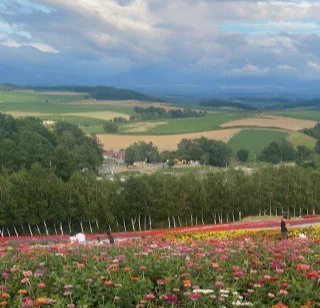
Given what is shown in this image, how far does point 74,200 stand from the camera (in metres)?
52.2

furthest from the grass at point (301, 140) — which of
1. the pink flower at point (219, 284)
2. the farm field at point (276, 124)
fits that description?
the pink flower at point (219, 284)

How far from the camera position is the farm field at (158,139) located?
14625 centimetres

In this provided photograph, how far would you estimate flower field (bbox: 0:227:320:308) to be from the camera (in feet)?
28.4

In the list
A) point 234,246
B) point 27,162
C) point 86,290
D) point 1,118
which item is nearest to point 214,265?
point 86,290

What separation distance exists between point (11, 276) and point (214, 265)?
3.92 metres

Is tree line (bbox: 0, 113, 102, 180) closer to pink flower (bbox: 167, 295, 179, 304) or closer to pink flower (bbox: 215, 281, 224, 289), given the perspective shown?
pink flower (bbox: 215, 281, 224, 289)

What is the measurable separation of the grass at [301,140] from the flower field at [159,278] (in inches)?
5403

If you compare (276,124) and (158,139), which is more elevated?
(158,139)

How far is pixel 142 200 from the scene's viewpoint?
53562 millimetres

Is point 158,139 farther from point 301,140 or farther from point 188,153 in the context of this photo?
point 301,140

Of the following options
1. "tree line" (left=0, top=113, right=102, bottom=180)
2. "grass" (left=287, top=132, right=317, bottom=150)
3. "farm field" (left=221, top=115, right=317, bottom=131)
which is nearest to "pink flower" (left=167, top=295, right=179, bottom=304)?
"tree line" (left=0, top=113, right=102, bottom=180)

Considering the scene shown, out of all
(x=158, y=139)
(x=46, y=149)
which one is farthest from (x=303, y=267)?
(x=158, y=139)

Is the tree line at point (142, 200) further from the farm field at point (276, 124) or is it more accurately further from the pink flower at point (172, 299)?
the farm field at point (276, 124)

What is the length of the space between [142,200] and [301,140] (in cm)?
10900
